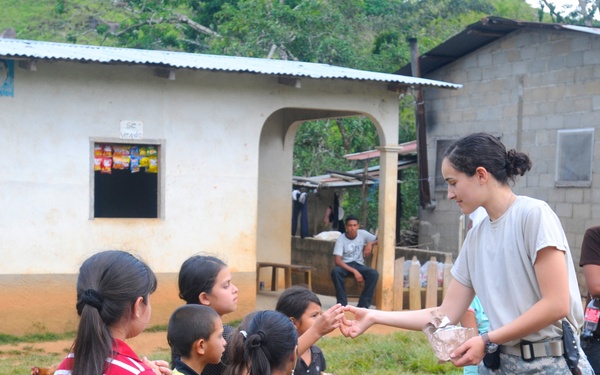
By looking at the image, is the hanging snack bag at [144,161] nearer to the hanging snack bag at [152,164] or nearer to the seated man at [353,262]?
the hanging snack bag at [152,164]

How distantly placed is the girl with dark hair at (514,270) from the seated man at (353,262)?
8.40 m

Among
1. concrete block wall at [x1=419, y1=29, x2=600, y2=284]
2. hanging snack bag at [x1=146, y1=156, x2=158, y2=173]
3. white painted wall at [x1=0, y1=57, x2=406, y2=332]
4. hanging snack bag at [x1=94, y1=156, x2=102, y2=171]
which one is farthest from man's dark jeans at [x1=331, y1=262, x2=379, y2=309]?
concrete block wall at [x1=419, y1=29, x2=600, y2=284]

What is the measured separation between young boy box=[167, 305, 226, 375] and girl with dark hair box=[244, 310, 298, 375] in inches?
8.4

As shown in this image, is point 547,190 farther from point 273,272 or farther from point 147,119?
point 147,119

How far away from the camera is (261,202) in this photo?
13781 mm

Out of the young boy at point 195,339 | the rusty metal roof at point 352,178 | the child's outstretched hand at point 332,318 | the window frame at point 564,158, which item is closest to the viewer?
the young boy at point 195,339

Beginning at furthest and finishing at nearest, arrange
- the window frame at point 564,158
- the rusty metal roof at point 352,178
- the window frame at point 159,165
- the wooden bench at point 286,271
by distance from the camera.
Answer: the rusty metal roof at point 352,178 → the window frame at point 564,158 → the wooden bench at point 286,271 → the window frame at point 159,165

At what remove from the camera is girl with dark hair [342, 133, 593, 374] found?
3.50 meters

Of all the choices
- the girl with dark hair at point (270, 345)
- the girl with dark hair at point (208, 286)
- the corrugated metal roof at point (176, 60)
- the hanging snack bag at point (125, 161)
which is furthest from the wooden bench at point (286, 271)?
the girl with dark hair at point (270, 345)

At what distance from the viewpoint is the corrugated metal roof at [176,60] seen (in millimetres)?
9688

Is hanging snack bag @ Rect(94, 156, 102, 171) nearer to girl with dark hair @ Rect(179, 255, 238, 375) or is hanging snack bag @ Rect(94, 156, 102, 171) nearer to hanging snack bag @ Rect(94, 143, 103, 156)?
hanging snack bag @ Rect(94, 143, 103, 156)

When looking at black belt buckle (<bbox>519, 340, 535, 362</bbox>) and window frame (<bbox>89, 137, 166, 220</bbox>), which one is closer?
black belt buckle (<bbox>519, 340, 535, 362</bbox>)

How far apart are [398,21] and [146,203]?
1449 cm

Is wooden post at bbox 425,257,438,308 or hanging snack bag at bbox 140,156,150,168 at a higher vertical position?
hanging snack bag at bbox 140,156,150,168
